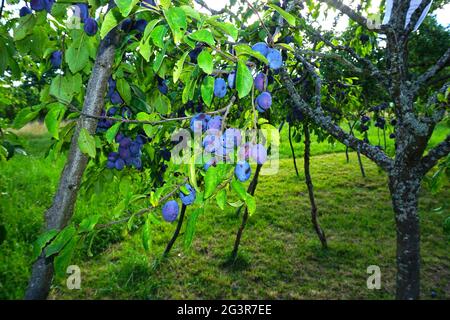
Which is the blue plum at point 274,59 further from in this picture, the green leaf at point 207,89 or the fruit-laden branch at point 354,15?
the fruit-laden branch at point 354,15

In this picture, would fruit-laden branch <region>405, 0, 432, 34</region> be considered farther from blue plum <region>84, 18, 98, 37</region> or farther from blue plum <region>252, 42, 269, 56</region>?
blue plum <region>84, 18, 98, 37</region>

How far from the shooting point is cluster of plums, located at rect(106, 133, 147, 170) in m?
1.56

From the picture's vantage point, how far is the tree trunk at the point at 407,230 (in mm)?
1696

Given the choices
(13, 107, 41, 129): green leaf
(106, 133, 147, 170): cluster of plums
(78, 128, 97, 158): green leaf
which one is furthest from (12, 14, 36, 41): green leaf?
(106, 133, 147, 170): cluster of plums

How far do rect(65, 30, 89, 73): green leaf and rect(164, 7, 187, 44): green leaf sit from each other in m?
0.54

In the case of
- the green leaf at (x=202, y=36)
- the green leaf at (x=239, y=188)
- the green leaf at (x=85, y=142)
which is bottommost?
the green leaf at (x=239, y=188)

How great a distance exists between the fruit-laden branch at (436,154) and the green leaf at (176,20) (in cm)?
153

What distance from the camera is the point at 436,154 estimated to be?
1.63 metres

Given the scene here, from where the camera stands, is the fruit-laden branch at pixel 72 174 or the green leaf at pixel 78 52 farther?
the green leaf at pixel 78 52

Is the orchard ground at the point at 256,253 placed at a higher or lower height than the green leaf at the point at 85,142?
lower

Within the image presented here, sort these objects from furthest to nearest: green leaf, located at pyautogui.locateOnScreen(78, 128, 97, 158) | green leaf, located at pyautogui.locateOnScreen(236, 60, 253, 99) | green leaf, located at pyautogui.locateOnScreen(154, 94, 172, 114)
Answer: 1. green leaf, located at pyautogui.locateOnScreen(154, 94, 172, 114)
2. green leaf, located at pyautogui.locateOnScreen(78, 128, 97, 158)
3. green leaf, located at pyautogui.locateOnScreen(236, 60, 253, 99)

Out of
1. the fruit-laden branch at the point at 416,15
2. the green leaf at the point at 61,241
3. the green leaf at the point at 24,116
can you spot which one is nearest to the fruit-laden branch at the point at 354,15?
the fruit-laden branch at the point at 416,15

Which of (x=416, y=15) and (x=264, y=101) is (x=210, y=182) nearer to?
(x=264, y=101)
